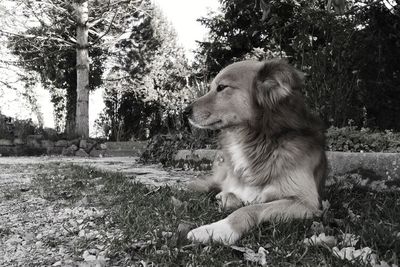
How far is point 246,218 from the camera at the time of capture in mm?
2201

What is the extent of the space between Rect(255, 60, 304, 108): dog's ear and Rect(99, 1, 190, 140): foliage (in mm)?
15663

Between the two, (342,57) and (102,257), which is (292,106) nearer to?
(102,257)

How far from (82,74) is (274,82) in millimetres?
12636

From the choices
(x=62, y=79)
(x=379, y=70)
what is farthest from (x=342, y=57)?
(x=62, y=79)

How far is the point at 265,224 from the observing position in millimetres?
2287

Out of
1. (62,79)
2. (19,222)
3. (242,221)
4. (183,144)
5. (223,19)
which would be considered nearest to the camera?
(242,221)

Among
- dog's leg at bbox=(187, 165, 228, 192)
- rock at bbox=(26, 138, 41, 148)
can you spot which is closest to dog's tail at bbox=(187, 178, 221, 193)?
dog's leg at bbox=(187, 165, 228, 192)

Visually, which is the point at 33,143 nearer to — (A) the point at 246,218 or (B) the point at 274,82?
(B) the point at 274,82

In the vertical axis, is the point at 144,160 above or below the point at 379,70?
below

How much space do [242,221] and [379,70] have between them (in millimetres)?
6082

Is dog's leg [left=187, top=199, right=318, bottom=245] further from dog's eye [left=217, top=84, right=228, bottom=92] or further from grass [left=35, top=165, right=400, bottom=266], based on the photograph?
dog's eye [left=217, top=84, right=228, bottom=92]

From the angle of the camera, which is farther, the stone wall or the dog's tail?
the stone wall

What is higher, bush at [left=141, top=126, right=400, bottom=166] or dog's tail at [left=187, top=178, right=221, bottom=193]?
bush at [left=141, top=126, right=400, bottom=166]

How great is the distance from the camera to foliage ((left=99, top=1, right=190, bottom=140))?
19281mm
